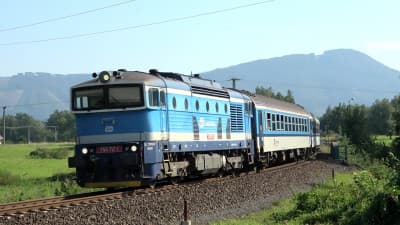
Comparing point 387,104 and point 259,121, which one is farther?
point 387,104

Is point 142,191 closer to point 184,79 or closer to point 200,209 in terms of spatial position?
point 200,209

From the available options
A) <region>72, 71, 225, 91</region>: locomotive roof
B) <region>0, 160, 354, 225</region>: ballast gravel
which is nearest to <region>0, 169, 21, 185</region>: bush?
<region>72, 71, 225, 91</region>: locomotive roof

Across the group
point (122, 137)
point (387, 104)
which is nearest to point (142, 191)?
point (122, 137)

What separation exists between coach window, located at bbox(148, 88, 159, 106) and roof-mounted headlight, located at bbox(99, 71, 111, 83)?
147 centimetres

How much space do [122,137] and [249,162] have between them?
1138 cm

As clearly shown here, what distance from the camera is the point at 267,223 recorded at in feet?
46.3

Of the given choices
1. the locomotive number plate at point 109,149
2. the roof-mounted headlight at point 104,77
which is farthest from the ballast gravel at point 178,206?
the roof-mounted headlight at point 104,77

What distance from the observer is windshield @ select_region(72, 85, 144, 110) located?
59.7 feet

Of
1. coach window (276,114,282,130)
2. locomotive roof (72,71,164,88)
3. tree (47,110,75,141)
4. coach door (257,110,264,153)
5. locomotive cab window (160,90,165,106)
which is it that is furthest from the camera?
tree (47,110,75,141)

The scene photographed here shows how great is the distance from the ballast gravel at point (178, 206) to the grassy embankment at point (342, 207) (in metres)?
0.90

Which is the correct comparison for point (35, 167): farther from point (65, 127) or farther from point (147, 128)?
point (65, 127)

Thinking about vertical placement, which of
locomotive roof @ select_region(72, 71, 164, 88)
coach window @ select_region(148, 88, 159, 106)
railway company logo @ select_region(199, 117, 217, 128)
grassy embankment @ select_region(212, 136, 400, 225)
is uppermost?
locomotive roof @ select_region(72, 71, 164, 88)

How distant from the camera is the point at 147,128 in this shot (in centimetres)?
1811

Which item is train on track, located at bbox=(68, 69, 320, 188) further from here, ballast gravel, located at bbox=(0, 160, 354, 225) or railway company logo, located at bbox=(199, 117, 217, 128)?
ballast gravel, located at bbox=(0, 160, 354, 225)
